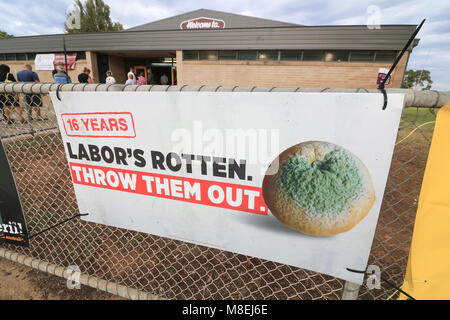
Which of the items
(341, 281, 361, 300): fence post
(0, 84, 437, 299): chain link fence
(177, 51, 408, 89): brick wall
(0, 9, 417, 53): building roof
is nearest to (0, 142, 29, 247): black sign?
(0, 84, 437, 299): chain link fence

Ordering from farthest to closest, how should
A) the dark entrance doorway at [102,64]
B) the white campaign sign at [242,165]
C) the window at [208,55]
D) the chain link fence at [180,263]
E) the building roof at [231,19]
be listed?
the building roof at [231,19], the dark entrance doorway at [102,64], the window at [208,55], the chain link fence at [180,263], the white campaign sign at [242,165]

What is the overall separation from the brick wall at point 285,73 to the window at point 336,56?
0.33m

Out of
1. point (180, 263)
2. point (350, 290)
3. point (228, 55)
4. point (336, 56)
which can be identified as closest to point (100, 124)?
point (180, 263)

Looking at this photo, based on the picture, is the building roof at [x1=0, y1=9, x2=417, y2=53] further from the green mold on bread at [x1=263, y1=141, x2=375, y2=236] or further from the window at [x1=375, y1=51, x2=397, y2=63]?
the green mold on bread at [x1=263, y1=141, x2=375, y2=236]

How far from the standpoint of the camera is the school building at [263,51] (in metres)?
13.8

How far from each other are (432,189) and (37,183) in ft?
16.9

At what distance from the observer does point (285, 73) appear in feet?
48.9

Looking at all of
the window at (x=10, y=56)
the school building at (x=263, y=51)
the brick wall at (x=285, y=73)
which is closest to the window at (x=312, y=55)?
the school building at (x=263, y=51)

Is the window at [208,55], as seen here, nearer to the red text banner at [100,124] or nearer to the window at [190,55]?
the window at [190,55]

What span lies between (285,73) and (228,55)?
4.21 metres

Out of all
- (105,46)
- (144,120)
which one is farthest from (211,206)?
(105,46)

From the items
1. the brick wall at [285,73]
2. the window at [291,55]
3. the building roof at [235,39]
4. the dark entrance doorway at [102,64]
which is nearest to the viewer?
the building roof at [235,39]
